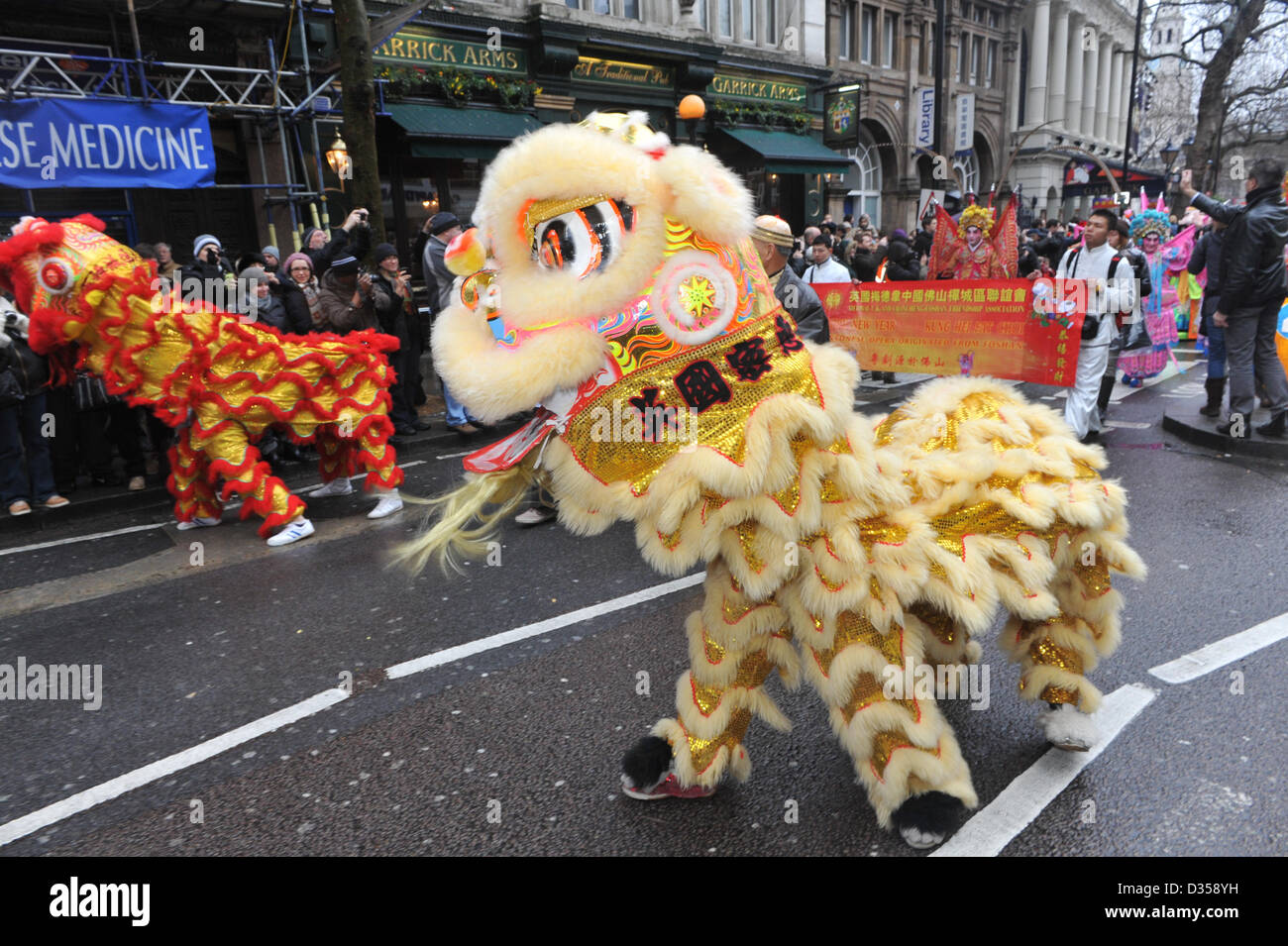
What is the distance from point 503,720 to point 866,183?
Answer: 2593 cm

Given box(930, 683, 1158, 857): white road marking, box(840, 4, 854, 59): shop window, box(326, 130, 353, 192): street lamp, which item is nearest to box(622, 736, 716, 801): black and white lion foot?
box(930, 683, 1158, 857): white road marking

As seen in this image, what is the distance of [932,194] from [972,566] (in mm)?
12741

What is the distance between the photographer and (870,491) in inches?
81.9

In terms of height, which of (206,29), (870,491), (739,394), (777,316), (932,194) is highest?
(206,29)

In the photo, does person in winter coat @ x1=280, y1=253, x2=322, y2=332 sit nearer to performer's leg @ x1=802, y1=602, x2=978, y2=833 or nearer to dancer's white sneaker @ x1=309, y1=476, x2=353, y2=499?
dancer's white sneaker @ x1=309, y1=476, x2=353, y2=499

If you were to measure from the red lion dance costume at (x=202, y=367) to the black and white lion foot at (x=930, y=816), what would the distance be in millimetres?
4657

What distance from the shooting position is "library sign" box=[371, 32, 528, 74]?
13188 millimetres

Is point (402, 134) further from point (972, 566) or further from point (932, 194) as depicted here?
point (972, 566)

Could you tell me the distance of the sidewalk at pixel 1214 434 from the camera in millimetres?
6371

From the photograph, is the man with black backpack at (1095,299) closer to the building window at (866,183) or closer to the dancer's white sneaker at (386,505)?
the dancer's white sneaker at (386,505)

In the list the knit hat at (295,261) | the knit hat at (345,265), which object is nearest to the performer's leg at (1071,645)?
the knit hat at (345,265)

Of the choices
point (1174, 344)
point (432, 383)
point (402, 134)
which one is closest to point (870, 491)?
point (432, 383)

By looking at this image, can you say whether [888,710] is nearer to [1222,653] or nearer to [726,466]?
[726,466]

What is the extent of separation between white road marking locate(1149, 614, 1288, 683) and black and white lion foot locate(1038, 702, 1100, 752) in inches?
32.3
